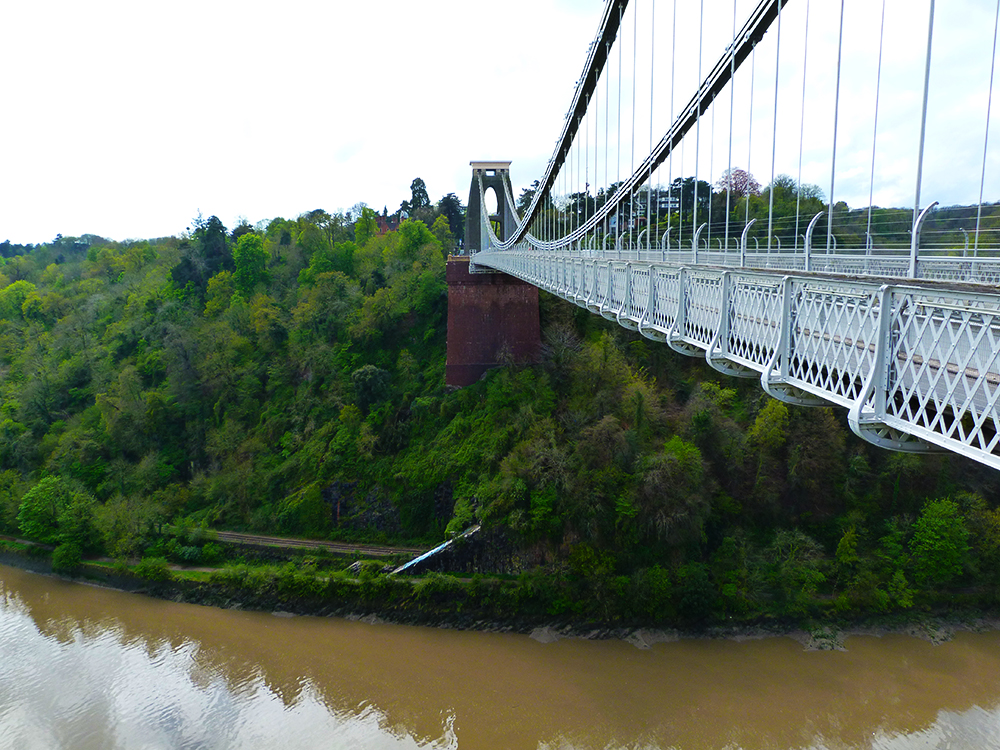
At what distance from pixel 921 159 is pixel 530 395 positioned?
13.1m

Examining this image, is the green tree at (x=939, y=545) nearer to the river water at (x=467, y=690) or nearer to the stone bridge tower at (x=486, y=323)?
the river water at (x=467, y=690)

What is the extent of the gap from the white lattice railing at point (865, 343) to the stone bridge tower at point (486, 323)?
12.5m

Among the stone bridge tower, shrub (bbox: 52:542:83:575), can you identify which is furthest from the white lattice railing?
shrub (bbox: 52:542:83:575)

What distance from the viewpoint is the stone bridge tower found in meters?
19.8

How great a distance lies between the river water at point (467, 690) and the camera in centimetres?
1084

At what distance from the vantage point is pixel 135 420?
2184 centimetres

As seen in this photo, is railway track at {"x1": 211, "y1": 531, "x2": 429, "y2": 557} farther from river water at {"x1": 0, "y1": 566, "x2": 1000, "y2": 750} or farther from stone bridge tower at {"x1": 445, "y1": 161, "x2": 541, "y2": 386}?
stone bridge tower at {"x1": 445, "y1": 161, "x2": 541, "y2": 386}

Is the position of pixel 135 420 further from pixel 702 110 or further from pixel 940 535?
pixel 940 535

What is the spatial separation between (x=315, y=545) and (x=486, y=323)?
836 centimetres

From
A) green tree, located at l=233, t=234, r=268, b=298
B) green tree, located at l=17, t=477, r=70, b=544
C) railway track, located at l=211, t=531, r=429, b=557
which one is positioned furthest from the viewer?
green tree, located at l=233, t=234, r=268, b=298

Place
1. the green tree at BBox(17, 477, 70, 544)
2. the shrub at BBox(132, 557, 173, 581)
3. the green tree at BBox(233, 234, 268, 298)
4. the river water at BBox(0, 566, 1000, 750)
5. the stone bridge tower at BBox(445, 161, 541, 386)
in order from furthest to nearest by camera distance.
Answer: the green tree at BBox(233, 234, 268, 298) → the stone bridge tower at BBox(445, 161, 541, 386) → the green tree at BBox(17, 477, 70, 544) → the shrub at BBox(132, 557, 173, 581) → the river water at BBox(0, 566, 1000, 750)

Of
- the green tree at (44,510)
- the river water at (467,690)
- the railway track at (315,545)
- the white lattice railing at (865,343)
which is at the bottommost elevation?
the river water at (467,690)

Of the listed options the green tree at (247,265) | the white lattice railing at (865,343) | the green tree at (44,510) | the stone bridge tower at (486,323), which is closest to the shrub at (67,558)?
the green tree at (44,510)

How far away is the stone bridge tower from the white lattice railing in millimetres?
12542
